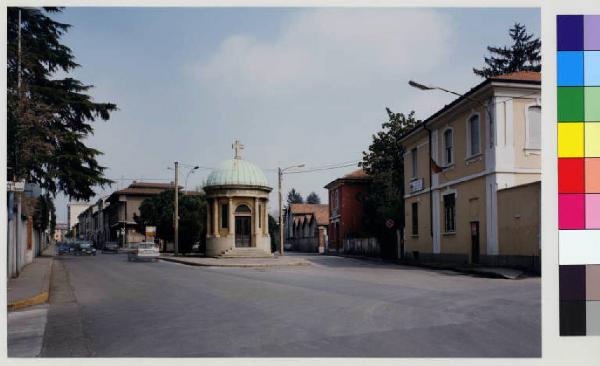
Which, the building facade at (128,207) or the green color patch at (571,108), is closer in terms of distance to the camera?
the green color patch at (571,108)

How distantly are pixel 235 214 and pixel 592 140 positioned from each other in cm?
3415

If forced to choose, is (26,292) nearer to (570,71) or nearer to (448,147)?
(570,71)

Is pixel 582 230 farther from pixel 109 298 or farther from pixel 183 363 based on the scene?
pixel 109 298

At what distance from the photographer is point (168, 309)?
1252cm

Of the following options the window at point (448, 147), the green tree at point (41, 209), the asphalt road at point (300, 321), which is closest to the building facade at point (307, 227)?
the green tree at point (41, 209)

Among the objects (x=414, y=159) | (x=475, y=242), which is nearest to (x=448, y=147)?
(x=475, y=242)

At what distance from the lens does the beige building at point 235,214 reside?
43656mm

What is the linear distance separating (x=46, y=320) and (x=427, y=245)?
74.6 ft

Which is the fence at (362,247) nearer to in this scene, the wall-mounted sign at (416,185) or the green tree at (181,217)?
the wall-mounted sign at (416,185)

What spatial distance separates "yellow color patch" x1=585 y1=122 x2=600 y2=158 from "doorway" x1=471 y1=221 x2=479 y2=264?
14.5 metres

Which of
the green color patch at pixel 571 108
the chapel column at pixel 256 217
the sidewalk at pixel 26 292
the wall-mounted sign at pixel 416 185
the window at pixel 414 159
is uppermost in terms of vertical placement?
the window at pixel 414 159

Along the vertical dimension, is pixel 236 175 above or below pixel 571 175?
above

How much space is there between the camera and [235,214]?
4400cm

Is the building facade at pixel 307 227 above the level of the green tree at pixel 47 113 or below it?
below
